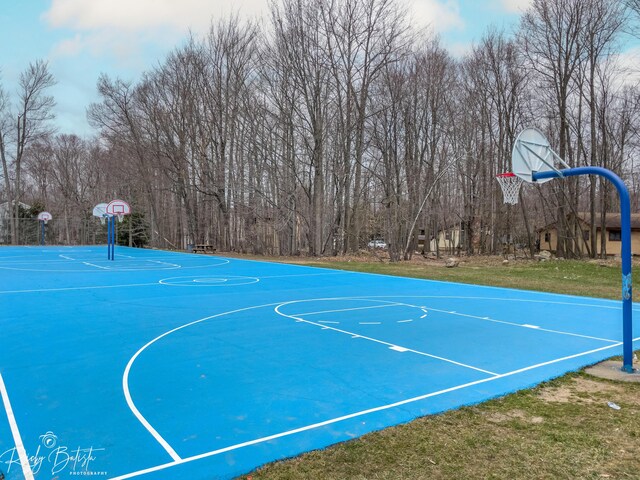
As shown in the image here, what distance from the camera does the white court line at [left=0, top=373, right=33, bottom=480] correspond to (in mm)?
2951

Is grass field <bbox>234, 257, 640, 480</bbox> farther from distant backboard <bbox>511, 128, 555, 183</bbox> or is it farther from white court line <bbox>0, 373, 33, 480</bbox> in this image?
distant backboard <bbox>511, 128, 555, 183</bbox>

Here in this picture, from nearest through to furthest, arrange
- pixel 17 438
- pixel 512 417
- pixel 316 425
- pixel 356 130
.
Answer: pixel 17 438
pixel 316 425
pixel 512 417
pixel 356 130

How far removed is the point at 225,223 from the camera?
30.9m

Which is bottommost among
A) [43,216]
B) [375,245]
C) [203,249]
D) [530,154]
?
[203,249]

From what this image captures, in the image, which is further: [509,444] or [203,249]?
[203,249]

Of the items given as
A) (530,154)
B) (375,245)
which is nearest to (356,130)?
(375,245)

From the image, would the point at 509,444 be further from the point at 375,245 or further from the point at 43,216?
the point at 43,216

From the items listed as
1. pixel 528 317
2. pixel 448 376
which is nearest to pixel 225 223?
pixel 528 317

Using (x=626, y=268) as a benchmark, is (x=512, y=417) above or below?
below
